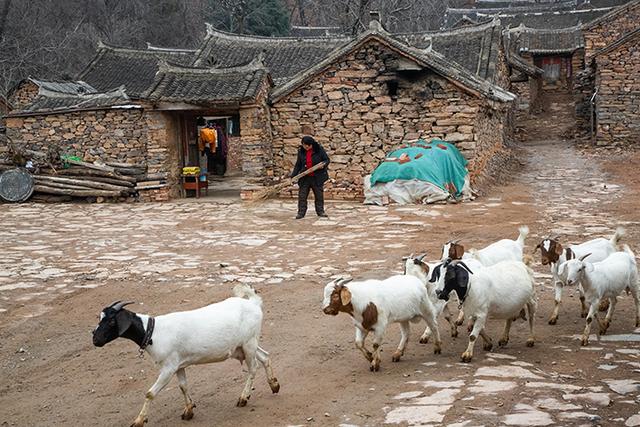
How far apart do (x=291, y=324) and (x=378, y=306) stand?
5.76ft

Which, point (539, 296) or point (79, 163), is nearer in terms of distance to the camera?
point (539, 296)

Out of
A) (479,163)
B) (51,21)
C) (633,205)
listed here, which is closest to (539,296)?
(633,205)

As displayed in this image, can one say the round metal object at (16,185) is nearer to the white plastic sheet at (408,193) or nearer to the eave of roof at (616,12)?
the white plastic sheet at (408,193)

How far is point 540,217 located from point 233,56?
15.6m

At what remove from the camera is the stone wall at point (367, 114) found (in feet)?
57.6

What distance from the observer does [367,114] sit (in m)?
18.0

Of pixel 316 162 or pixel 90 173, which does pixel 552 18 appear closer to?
pixel 316 162

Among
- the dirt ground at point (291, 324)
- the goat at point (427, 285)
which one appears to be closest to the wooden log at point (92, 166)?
the dirt ground at point (291, 324)

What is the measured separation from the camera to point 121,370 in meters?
6.95

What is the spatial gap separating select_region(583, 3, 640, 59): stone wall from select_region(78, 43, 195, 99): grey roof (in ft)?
54.6

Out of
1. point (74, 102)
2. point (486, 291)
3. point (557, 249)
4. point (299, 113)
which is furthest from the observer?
point (74, 102)

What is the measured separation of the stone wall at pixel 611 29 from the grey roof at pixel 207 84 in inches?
718

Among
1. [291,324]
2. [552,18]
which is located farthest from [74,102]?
[552,18]

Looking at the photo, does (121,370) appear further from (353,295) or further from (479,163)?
(479,163)
